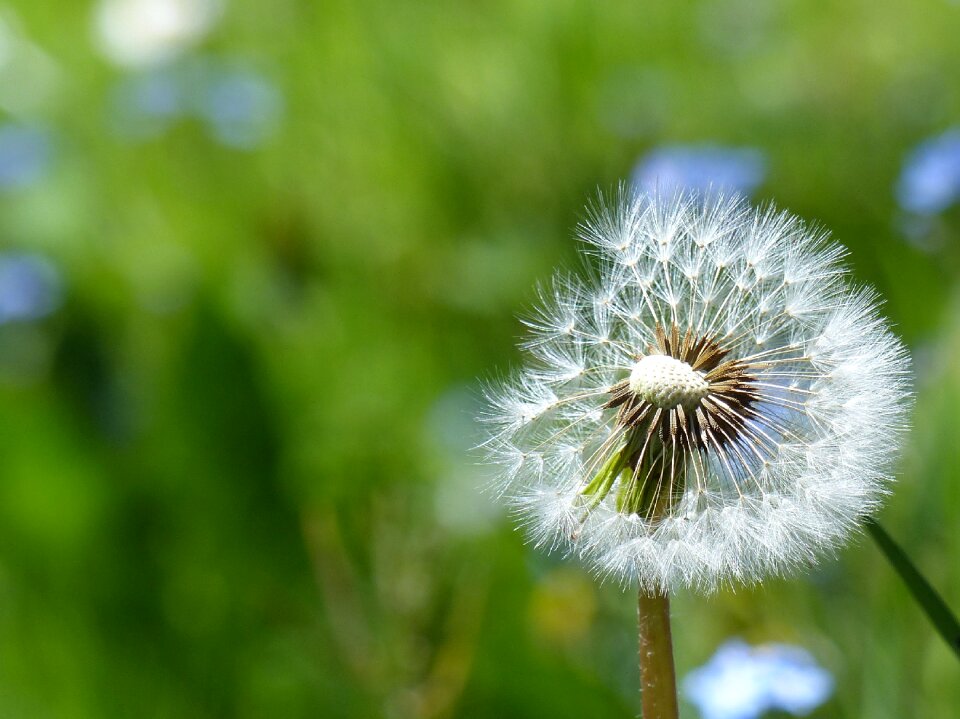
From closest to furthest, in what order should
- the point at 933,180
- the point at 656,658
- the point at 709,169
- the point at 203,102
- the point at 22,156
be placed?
the point at 656,658
the point at 933,180
the point at 709,169
the point at 22,156
the point at 203,102

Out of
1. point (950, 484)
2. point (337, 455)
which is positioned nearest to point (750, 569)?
point (950, 484)

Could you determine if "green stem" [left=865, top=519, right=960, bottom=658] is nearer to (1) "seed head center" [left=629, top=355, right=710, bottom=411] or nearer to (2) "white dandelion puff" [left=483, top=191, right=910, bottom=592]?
(2) "white dandelion puff" [left=483, top=191, right=910, bottom=592]

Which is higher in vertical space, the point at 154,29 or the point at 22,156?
the point at 154,29

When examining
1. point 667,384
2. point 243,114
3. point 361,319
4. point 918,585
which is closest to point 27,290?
point 361,319

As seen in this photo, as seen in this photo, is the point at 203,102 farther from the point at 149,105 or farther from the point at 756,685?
Result: the point at 756,685

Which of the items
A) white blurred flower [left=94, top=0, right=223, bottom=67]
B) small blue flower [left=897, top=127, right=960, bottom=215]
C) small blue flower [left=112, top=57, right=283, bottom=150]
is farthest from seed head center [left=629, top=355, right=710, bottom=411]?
white blurred flower [left=94, top=0, right=223, bottom=67]

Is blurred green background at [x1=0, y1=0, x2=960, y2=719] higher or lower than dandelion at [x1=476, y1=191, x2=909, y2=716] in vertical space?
higher
